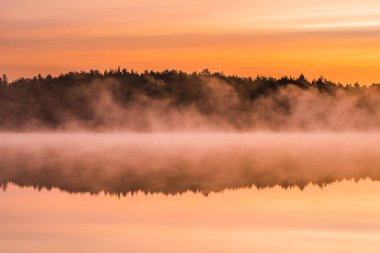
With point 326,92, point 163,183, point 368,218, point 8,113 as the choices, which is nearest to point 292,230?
point 368,218

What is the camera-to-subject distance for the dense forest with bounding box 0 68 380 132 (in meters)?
150

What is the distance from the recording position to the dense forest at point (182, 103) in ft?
493

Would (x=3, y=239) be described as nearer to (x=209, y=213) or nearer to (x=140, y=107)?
(x=209, y=213)

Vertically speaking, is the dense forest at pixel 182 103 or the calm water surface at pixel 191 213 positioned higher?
the dense forest at pixel 182 103

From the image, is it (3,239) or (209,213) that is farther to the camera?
(209,213)

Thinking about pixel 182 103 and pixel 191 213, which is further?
pixel 182 103

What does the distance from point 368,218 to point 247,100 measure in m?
137

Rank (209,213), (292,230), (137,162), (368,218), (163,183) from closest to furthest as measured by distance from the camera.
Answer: (292,230) → (368,218) → (209,213) → (163,183) → (137,162)

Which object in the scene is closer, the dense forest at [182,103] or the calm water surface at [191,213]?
the calm water surface at [191,213]

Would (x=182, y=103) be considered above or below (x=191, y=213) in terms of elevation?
above

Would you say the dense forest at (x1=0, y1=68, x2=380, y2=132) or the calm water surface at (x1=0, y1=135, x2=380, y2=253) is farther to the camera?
the dense forest at (x1=0, y1=68, x2=380, y2=132)

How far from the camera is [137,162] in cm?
4728

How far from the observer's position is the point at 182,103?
158750mm

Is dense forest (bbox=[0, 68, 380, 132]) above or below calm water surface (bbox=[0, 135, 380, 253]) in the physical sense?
above
